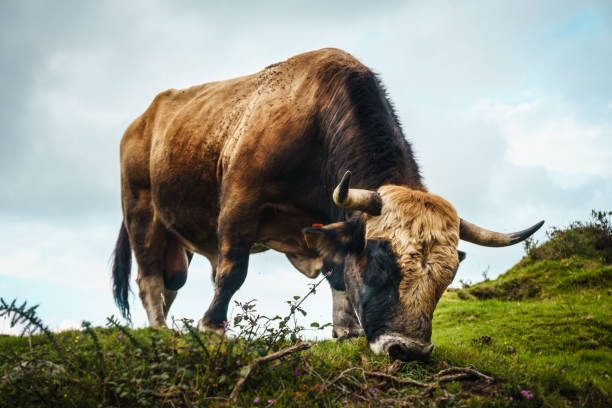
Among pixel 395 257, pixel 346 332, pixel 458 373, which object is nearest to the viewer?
pixel 458 373

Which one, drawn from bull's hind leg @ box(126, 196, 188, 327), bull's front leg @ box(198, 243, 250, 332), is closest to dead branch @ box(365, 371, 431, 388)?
bull's front leg @ box(198, 243, 250, 332)

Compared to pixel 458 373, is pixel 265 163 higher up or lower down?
higher up

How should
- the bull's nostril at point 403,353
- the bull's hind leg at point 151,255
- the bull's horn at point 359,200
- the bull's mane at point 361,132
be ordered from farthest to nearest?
the bull's hind leg at point 151,255 < the bull's mane at point 361,132 < the bull's horn at point 359,200 < the bull's nostril at point 403,353

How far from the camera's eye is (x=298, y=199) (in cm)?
614

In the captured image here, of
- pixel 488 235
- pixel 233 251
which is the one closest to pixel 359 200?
pixel 488 235

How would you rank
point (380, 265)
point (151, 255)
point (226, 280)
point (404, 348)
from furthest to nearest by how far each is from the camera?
point (151, 255) → point (226, 280) → point (380, 265) → point (404, 348)

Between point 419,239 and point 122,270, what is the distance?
7251 millimetres

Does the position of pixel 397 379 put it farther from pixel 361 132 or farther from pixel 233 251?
pixel 233 251

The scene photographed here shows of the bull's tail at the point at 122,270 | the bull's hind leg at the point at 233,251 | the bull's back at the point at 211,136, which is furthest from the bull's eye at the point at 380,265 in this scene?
the bull's tail at the point at 122,270

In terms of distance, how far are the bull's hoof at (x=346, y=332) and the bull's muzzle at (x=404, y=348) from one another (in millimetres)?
2525

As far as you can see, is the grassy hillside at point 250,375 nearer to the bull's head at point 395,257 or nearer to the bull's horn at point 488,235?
the bull's head at point 395,257

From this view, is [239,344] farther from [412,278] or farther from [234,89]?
[234,89]

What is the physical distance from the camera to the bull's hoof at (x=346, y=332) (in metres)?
6.45

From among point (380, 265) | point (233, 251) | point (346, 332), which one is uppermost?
point (233, 251)
